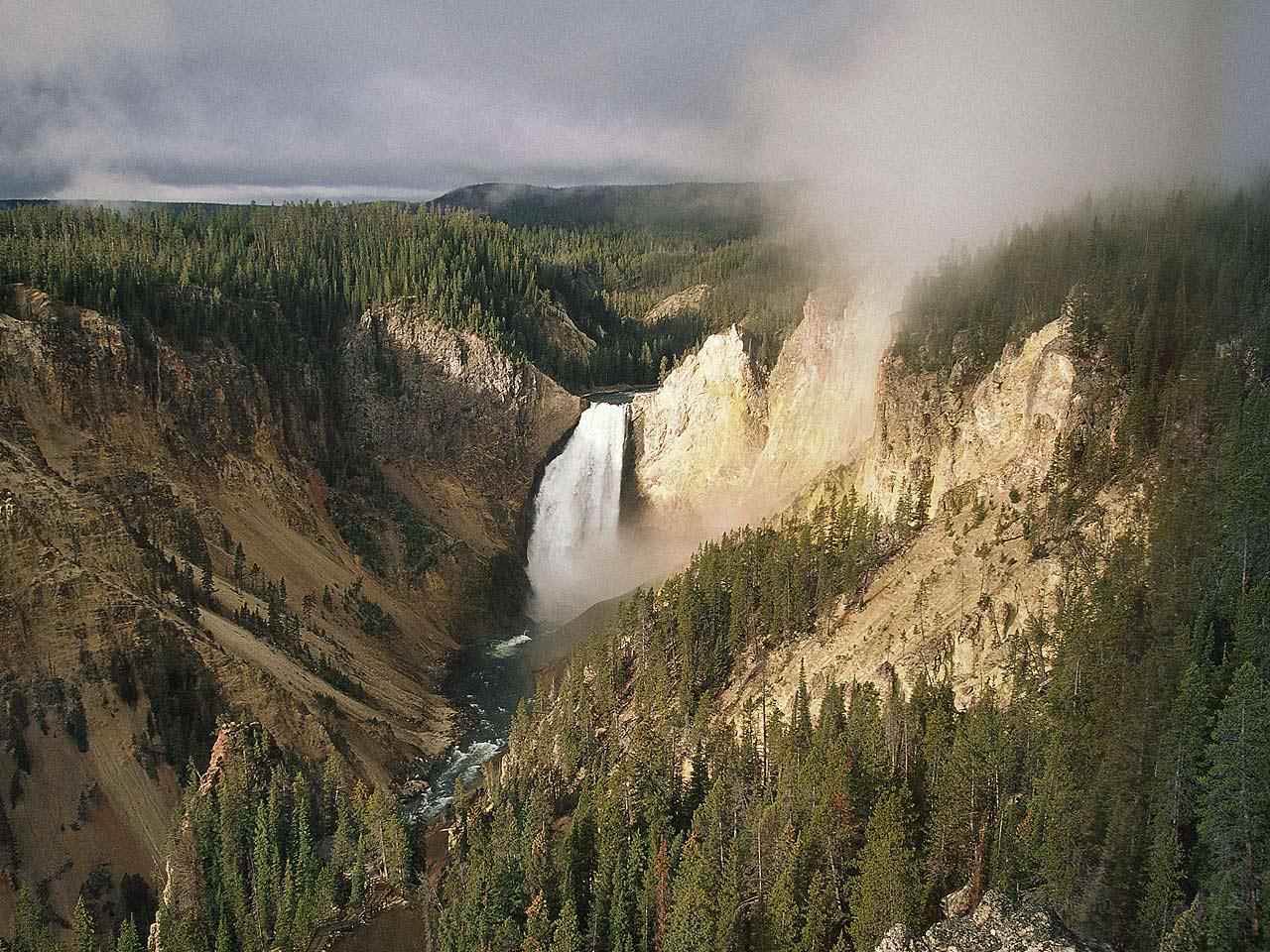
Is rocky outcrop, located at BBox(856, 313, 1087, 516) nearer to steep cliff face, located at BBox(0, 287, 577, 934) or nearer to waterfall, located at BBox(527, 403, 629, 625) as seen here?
steep cliff face, located at BBox(0, 287, 577, 934)

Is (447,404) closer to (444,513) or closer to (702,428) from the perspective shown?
(444,513)

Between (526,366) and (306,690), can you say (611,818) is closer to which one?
(306,690)

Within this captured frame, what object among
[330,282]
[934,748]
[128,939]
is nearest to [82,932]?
[128,939]

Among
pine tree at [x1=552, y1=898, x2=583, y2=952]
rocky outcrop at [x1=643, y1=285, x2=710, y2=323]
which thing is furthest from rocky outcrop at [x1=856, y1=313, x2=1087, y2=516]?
rocky outcrop at [x1=643, y1=285, x2=710, y2=323]

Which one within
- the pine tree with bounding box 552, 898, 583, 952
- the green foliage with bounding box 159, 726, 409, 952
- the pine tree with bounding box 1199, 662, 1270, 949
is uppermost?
the pine tree with bounding box 1199, 662, 1270, 949

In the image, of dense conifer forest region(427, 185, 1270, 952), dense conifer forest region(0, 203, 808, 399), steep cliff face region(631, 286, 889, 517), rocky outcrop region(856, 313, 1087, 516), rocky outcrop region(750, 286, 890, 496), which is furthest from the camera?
dense conifer forest region(0, 203, 808, 399)

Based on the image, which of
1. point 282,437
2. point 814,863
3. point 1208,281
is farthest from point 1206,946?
point 282,437

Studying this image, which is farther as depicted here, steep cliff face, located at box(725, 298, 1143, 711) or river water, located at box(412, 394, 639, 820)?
river water, located at box(412, 394, 639, 820)
